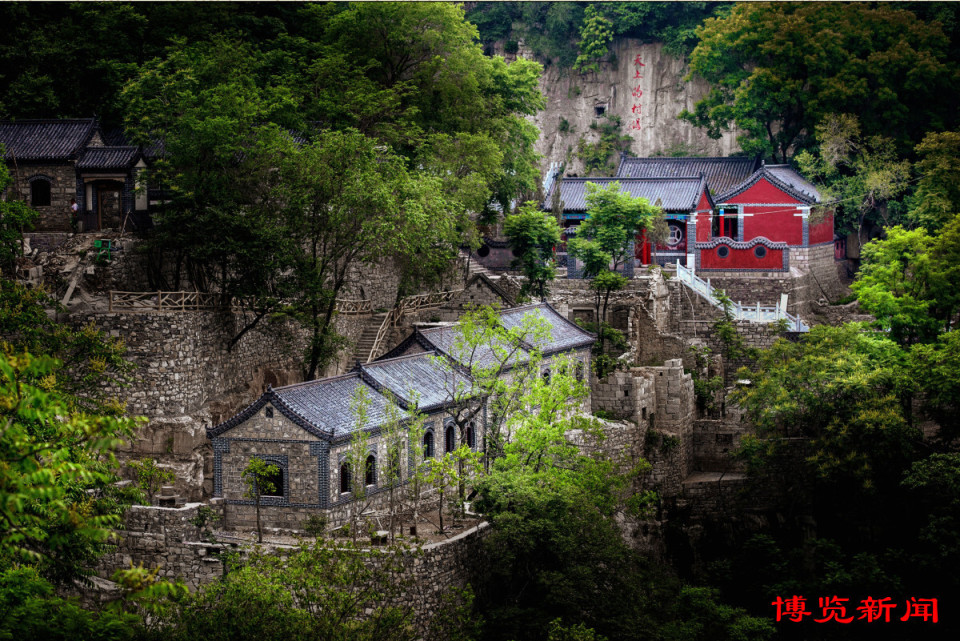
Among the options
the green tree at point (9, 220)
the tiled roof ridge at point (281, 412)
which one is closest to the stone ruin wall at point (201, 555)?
the tiled roof ridge at point (281, 412)

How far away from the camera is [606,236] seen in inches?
2095

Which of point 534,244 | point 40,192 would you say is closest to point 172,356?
point 40,192

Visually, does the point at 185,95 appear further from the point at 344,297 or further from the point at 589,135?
the point at 589,135

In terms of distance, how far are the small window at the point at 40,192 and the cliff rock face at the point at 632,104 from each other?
3937 cm

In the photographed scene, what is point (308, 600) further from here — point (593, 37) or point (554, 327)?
point (593, 37)

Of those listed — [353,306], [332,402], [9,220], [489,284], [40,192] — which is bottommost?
[332,402]

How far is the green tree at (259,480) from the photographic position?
30.5 m

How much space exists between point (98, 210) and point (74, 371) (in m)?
9.95

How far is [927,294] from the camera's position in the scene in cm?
4422

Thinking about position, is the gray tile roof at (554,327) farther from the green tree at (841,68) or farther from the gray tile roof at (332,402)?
the green tree at (841,68)

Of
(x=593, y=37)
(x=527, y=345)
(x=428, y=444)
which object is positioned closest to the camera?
(x=428, y=444)

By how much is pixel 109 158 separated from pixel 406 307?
11663mm

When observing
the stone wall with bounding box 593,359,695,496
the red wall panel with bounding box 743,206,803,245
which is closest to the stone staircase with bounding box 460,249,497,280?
the stone wall with bounding box 593,359,695,496

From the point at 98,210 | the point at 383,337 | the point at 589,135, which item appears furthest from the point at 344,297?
the point at 589,135
